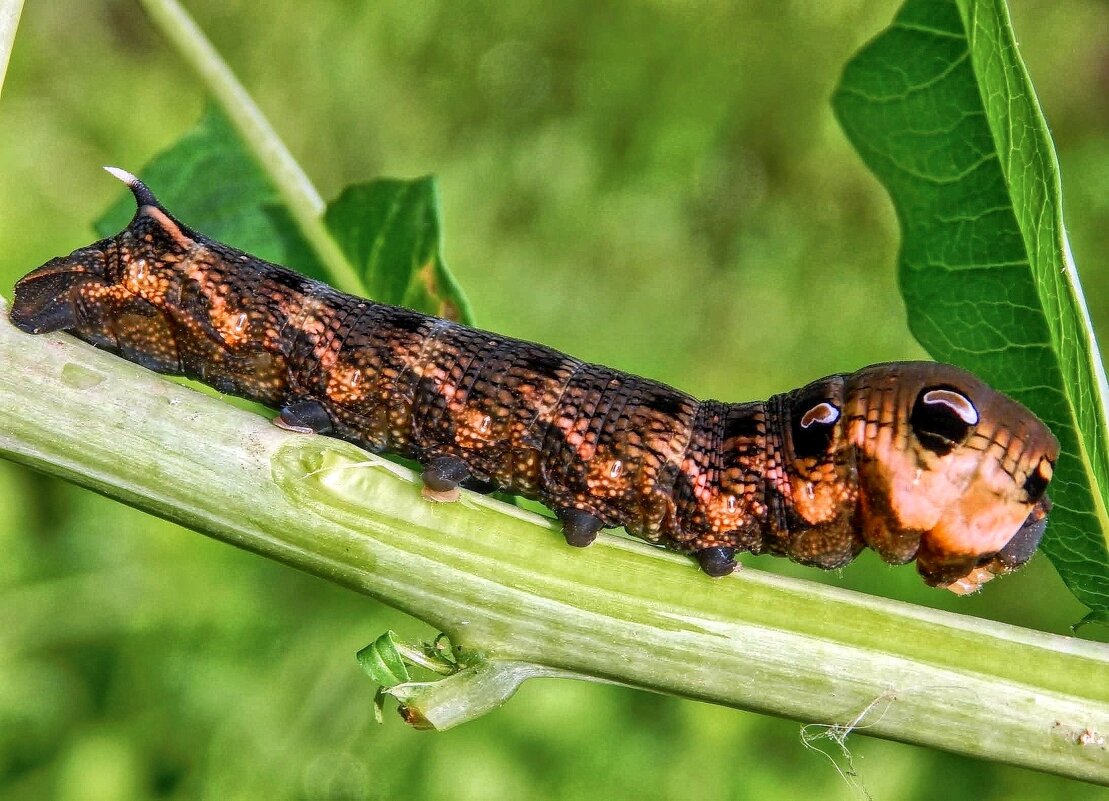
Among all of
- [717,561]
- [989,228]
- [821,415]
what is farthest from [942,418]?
[717,561]

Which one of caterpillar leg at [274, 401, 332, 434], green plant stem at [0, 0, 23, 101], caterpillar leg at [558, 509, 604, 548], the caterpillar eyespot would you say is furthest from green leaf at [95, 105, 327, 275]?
the caterpillar eyespot

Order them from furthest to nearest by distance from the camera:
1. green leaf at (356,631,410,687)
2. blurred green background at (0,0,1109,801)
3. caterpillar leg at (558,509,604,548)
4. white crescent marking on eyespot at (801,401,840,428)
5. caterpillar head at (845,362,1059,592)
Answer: blurred green background at (0,0,1109,801) < white crescent marking on eyespot at (801,401,840,428) < caterpillar head at (845,362,1059,592) < caterpillar leg at (558,509,604,548) < green leaf at (356,631,410,687)

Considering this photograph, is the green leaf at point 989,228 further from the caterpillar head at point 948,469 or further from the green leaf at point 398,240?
the green leaf at point 398,240

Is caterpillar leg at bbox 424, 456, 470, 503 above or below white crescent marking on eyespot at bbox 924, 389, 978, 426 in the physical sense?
below

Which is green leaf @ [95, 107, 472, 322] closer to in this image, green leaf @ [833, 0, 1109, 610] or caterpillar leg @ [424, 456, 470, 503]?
caterpillar leg @ [424, 456, 470, 503]

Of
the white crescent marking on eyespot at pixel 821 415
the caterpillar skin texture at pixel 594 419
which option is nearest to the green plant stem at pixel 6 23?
the caterpillar skin texture at pixel 594 419

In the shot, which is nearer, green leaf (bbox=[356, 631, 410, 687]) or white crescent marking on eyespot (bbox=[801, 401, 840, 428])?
green leaf (bbox=[356, 631, 410, 687])

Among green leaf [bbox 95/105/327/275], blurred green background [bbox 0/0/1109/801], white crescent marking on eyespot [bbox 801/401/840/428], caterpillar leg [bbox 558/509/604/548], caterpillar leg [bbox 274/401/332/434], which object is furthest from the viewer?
blurred green background [bbox 0/0/1109/801]
